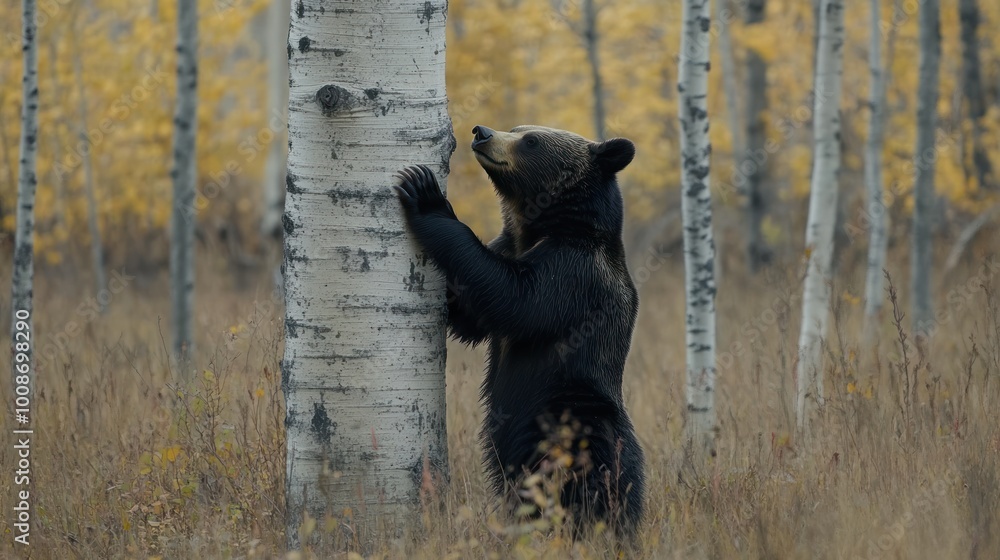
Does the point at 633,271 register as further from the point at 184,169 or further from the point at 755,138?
the point at 184,169

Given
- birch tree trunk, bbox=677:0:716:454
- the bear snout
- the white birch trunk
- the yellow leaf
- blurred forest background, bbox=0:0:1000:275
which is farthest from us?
blurred forest background, bbox=0:0:1000:275

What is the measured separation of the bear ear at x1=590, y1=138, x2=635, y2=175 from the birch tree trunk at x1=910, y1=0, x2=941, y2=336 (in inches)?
202

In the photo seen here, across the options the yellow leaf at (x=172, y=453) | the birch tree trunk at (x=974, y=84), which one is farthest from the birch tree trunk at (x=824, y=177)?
the birch tree trunk at (x=974, y=84)

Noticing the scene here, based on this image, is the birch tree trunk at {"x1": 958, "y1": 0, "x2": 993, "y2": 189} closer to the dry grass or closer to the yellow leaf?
the dry grass

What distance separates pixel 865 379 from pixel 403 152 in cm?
375

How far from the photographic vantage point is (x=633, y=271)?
14.0m

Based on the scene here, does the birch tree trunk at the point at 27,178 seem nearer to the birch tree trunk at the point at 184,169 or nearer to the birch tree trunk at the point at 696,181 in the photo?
the birch tree trunk at the point at 184,169

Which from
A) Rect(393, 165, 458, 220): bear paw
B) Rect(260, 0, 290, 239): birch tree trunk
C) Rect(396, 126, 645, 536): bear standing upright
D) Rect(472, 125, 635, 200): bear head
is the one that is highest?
Rect(260, 0, 290, 239): birch tree trunk

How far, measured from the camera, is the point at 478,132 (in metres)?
→ 4.07

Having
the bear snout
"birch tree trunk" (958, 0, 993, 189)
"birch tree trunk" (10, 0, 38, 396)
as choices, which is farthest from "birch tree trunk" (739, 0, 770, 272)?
the bear snout

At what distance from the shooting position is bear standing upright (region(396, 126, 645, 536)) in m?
3.57

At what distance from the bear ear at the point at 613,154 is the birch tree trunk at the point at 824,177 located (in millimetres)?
2245

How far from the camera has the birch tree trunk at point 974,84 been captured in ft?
40.1

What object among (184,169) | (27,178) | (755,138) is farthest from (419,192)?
(755,138)
